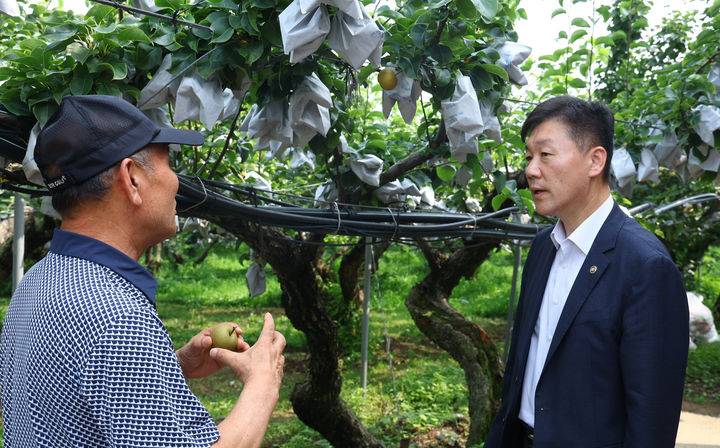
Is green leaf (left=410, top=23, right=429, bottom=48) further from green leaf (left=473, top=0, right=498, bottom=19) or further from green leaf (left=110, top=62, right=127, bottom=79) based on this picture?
green leaf (left=110, top=62, right=127, bottom=79)

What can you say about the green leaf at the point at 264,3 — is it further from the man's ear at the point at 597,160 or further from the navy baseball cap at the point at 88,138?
the man's ear at the point at 597,160

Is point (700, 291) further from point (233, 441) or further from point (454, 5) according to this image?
point (233, 441)

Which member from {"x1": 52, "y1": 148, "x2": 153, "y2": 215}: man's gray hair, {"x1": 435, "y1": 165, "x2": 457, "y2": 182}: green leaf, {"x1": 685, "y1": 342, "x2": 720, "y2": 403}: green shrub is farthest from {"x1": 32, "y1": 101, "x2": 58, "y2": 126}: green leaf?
{"x1": 685, "y1": 342, "x2": 720, "y2": 403}: green shrub

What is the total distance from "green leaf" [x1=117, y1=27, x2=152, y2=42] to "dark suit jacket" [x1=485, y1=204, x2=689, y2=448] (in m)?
1.63

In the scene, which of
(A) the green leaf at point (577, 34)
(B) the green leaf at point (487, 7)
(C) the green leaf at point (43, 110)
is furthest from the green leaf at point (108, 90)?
(A) the green leaf at point (577, 34)

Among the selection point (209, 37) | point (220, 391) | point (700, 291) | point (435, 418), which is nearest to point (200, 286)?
point (220, 391)

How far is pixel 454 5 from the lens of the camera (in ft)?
6.88

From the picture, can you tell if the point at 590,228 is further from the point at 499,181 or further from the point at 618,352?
the point at 499,181

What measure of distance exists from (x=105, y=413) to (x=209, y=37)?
144 cm

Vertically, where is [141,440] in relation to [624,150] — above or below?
below

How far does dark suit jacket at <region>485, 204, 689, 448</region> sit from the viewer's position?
167 cm

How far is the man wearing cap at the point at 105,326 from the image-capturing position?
42.0 inches

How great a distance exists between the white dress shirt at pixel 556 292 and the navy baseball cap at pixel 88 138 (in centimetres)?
135

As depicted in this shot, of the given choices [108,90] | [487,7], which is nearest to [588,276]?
[487,7]
